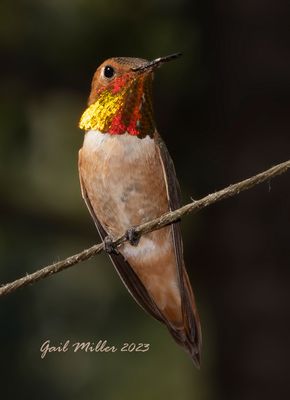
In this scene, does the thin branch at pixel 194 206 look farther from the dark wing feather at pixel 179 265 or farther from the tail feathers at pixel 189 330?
the dark wing feather at pixel 179 265

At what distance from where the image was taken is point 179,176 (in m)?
6.90

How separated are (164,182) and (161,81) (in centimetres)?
351

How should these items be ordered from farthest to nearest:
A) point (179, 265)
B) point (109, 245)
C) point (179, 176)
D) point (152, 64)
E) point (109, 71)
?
point (179, 176) < point (179, 265) < point (109, 245) < point (109, 71) < point (152, 64)

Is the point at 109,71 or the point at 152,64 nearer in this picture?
the point at 152,64

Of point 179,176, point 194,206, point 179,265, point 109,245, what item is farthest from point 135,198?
point 179,176

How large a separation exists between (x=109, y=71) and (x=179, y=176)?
3.31m

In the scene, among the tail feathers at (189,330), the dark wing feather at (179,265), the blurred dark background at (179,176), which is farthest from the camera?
the blurred dark background at (179,176)

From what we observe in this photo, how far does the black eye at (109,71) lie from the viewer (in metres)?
3.61

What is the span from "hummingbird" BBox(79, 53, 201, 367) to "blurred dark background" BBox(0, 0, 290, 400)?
1.75 meters

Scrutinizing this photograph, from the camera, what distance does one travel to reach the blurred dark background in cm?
618

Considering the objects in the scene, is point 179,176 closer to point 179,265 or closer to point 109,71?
point 179,265

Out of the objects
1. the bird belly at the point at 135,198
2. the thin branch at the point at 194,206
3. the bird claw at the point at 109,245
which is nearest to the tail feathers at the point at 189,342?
the bird belly at the point at 135,198

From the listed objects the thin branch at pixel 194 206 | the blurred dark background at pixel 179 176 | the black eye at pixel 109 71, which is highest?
the black eye at pixel 109 71

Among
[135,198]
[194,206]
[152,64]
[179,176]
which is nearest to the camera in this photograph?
[194,206]
